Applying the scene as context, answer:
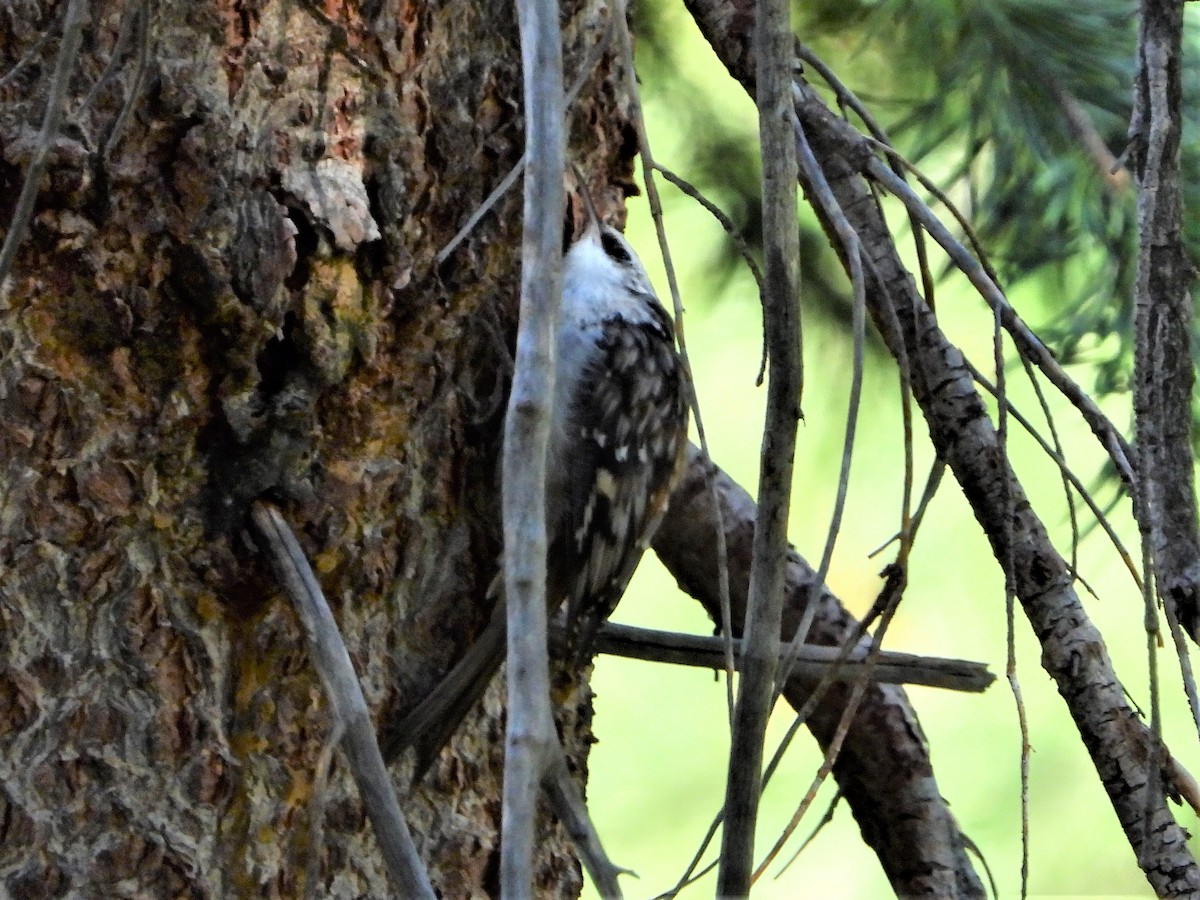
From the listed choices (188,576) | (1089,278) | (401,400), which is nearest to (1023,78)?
(1089,278)

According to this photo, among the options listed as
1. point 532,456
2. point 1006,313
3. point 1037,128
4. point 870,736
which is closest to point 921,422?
point 1037,128

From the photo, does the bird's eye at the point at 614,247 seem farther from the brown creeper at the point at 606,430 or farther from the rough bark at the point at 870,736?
the rough bark at the point at 870,736

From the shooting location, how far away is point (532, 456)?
2.18ft

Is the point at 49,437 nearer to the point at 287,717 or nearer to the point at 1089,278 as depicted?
the point at 287,717

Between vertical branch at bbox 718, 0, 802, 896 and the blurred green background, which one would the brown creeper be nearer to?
the blurred green background

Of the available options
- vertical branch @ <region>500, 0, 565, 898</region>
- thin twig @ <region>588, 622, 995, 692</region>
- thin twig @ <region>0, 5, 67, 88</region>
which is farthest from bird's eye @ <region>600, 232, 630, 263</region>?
vertical branch @ <region>500, 0, 565, 898</region>

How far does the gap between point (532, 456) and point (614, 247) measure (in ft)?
3.72

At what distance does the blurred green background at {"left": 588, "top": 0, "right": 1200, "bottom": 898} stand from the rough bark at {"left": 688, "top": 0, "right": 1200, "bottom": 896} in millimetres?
327

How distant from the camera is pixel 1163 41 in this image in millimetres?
1043

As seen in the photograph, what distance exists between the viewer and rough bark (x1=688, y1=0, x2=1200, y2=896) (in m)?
1.21

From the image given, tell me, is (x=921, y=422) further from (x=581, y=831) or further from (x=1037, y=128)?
(x=581, y=831)

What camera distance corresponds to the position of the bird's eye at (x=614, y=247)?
1724 millimetres

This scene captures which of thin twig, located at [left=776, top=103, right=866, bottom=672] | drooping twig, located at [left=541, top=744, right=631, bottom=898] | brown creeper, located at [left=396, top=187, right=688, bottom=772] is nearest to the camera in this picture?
drooping twig, located at [left=541, top=744, right=631, bottom=898]

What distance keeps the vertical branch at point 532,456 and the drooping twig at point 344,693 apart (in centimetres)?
31
